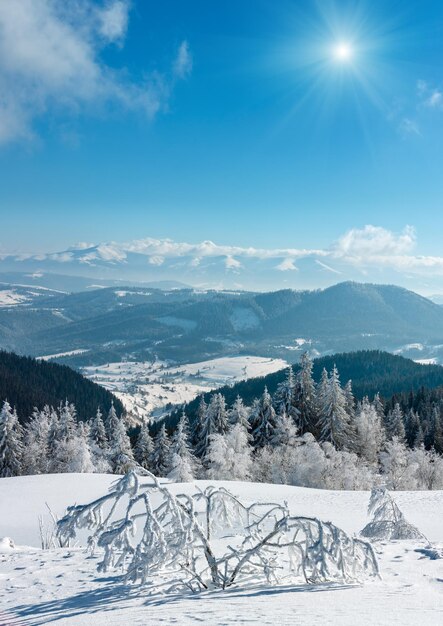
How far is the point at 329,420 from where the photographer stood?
162ft

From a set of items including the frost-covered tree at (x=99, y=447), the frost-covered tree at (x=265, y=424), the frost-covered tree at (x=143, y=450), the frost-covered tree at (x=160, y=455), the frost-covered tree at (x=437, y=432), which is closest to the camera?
the frost-covered tree at (x=99, y=447)

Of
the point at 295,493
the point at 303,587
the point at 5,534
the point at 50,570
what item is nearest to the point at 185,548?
the point at 303,587

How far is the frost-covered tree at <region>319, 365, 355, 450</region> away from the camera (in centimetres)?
4900

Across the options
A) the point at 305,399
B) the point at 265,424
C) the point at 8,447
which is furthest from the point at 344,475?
the point at 8,447

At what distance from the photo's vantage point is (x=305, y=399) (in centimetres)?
5381

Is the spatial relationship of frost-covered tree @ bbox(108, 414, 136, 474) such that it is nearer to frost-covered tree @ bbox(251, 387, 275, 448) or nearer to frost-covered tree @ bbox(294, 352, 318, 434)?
frost-covered tree @ bbox(251, 387, 275, 448)

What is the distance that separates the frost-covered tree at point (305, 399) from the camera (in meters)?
53.2

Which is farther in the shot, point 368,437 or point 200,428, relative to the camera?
point 200,428

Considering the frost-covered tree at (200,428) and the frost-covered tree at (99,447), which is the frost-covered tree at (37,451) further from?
the frost-covered tree at (200,428)

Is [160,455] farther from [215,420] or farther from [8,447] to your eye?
[8,447]

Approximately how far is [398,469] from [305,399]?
14.1 metres

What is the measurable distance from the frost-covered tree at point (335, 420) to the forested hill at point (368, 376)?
187 ft

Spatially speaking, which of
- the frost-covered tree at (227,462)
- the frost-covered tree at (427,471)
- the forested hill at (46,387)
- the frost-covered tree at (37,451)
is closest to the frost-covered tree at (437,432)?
the frost-covered tree at (427,471)

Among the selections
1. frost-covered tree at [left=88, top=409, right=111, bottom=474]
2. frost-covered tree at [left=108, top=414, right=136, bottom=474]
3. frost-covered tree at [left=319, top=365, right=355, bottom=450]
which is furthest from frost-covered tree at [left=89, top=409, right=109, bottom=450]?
frost-covered tree at [left=319, top=365, right=355, bottom=450]
